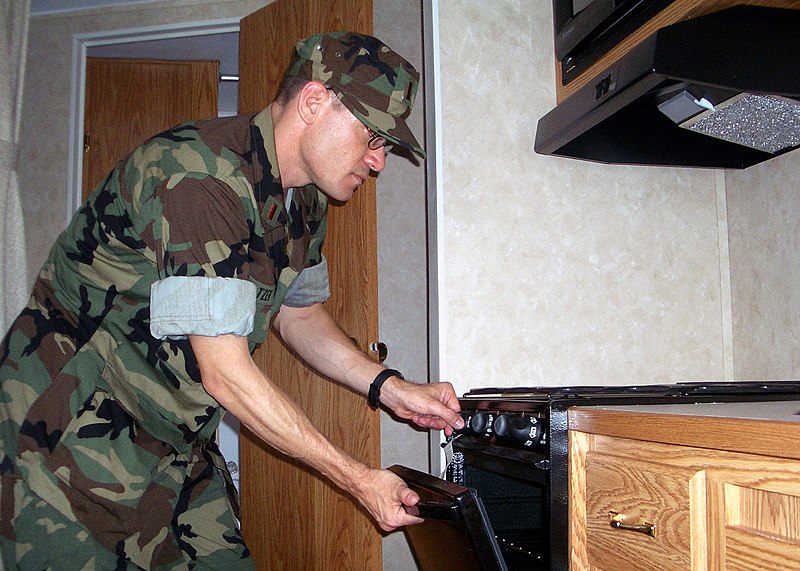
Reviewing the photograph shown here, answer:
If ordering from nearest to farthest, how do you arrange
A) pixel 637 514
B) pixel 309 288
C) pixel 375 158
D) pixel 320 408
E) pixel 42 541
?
1. pixel 637 514
2. pixel 42 541
3. pixel 375 158
4. pixel 309 288
5. pixel 320 408

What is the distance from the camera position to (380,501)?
114 centimetres

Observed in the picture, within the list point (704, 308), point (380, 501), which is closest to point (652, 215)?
point (704, 308)

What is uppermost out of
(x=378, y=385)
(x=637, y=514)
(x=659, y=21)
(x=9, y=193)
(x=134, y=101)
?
(x=134, y=101)

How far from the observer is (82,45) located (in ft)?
11.5

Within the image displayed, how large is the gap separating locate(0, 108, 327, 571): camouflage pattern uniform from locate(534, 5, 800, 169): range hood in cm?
62

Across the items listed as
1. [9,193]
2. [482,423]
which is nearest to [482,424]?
[482,423]

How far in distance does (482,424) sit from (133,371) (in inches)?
23.9

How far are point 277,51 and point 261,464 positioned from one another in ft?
5.35

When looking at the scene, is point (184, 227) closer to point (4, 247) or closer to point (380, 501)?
point (380, 501)

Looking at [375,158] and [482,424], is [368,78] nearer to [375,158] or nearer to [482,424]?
[375,158]

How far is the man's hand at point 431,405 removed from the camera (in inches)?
54.1

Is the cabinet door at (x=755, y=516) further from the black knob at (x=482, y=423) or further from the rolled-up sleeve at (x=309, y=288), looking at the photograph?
the rolled-up sleeve at (x=309, y=288)

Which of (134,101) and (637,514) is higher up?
(134,101)

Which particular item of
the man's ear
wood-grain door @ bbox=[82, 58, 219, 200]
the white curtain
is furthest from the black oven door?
wood-grain door @ bbox=[82, 58, 219, 200]
